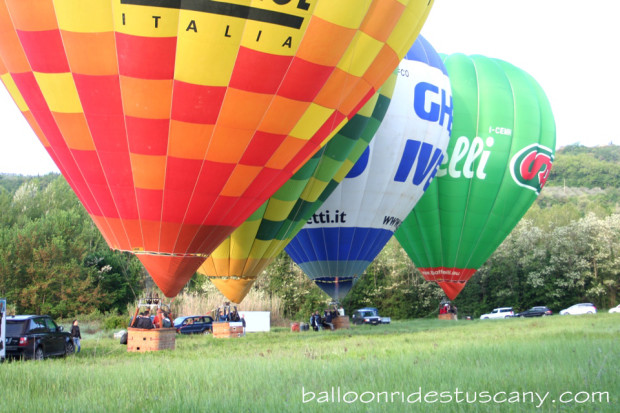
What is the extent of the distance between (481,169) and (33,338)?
14375 millimetres

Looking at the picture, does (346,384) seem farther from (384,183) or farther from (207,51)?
(384,183)

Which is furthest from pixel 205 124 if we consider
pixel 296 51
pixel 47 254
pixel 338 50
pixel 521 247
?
pixel 521 247

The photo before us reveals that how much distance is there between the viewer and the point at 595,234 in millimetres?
39625

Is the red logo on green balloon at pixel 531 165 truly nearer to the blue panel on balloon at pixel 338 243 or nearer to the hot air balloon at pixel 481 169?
the hot air balloon at pixel 481 169

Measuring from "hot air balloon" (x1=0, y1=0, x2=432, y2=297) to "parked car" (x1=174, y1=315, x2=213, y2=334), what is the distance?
590 inches

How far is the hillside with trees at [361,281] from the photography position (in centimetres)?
3334

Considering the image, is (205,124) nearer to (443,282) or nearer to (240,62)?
(240,62)

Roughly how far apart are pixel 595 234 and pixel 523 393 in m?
38.3

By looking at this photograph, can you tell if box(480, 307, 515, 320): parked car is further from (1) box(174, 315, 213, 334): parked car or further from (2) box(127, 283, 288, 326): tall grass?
(1) box(174, 315, 213, 334): parked car

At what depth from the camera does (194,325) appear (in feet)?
79.1

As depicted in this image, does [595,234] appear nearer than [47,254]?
No

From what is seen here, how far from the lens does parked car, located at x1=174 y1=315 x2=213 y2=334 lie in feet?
78.3

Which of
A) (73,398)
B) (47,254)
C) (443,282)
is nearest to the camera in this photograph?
(73,398)

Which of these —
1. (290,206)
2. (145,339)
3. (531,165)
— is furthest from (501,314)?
(145,339)
